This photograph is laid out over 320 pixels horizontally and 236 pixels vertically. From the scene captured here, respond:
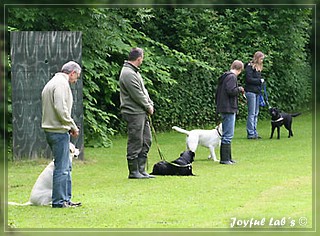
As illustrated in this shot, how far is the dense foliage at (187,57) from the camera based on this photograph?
1243cm

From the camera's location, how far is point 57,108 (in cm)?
649

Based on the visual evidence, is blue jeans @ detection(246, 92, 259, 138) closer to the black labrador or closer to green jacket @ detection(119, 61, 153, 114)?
the black labrador

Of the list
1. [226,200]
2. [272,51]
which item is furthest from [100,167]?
[272,51]

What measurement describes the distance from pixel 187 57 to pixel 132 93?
634cm

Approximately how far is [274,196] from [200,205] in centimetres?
96

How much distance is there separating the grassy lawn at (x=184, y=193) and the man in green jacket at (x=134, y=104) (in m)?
0.37

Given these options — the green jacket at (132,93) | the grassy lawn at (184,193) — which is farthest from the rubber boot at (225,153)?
the green jacket at (132,93)

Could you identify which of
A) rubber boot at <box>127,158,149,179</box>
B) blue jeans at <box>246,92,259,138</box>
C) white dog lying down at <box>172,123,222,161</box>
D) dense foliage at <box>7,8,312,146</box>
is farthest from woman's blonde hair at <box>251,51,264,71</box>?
rubber boot at <box>127,158,149,179</box>

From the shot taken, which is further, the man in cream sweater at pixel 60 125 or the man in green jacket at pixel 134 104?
the man in green jacket at pixel 134 104

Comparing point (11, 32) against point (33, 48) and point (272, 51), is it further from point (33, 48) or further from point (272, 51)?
point (272, 51)

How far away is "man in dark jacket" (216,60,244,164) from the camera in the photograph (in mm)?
10203

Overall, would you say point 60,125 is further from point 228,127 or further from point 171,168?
point 228,127

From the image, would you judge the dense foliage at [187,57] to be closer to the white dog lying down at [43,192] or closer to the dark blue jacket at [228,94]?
the dark blue jacket at [228,94]

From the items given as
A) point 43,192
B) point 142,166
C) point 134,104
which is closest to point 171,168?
point 142,166
